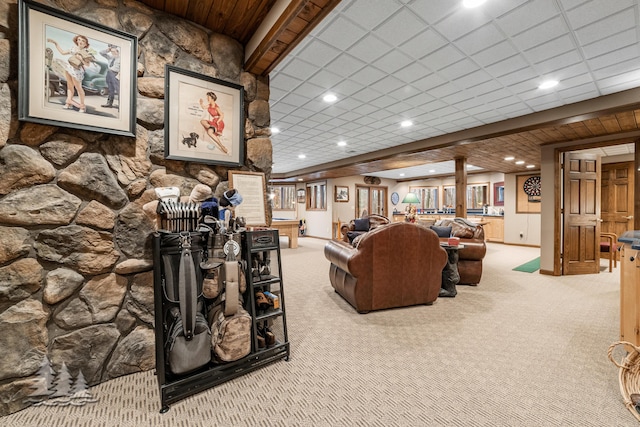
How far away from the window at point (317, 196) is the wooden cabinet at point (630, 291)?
861cm

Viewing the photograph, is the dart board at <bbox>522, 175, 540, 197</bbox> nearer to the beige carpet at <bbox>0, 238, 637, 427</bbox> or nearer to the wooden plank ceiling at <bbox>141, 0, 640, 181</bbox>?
the wooden plank ceiling at <bbox>141, 0, 640, 181</bbox>

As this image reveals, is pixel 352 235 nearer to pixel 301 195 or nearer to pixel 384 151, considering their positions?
pixel 384 151

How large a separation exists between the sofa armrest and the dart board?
301 inches

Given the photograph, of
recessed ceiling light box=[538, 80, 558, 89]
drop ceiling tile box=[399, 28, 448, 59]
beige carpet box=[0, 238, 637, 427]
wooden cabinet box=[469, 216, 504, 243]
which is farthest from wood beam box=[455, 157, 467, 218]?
drop ceiling tile box=[399, 28, 448, 59]

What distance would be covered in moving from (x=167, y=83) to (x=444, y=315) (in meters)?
3.17

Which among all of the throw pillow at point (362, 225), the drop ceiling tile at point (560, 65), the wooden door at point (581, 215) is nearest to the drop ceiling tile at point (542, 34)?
the drop ceiling tile at point (560, 65)

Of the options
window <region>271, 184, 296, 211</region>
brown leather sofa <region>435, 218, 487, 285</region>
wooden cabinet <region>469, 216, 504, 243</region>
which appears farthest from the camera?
window <region>271, 184, 296, 211</region>

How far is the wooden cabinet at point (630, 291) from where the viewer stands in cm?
188

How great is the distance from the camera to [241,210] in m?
2.19

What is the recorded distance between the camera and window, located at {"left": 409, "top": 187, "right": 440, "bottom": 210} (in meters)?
11.0

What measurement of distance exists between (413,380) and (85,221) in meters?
2.22

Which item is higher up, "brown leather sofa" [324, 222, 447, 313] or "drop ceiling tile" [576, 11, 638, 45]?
"drop ceiling tile" [576, 11, 638, 45]

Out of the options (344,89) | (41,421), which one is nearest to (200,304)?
(41,421)

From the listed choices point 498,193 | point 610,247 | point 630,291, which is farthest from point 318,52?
point 498,193
